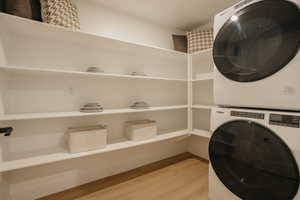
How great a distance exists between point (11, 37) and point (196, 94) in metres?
2.15

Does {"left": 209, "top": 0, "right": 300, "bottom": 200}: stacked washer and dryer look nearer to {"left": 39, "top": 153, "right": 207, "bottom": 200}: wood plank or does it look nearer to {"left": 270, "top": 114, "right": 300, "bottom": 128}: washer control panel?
{"left": 270, "top": 114, "right": 300, "bottom": 128}: washer control panel

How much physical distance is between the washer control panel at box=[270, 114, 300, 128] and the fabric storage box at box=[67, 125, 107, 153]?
4.20 feet

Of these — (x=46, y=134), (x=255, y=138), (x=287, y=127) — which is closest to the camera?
(x=287, y=127)

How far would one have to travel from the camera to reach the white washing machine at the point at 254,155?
73cm

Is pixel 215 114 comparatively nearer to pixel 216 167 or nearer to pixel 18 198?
pixel 216 167

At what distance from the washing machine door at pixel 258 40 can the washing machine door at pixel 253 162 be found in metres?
0.35

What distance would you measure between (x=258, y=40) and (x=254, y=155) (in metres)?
0.70

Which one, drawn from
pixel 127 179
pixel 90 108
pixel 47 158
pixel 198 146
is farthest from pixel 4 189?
pixel 198 146

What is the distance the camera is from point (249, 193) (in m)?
0.86

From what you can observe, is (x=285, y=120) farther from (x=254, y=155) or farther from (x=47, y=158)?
(x=47, y=158)

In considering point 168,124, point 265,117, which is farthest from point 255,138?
point 168,124

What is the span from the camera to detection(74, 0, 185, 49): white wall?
1.46 metres

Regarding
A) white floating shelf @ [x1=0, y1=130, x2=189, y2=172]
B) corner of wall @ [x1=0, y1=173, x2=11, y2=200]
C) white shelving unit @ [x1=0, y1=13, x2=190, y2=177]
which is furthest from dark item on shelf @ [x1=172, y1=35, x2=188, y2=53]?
corner of wall @ [x1=0, y1=173, x2=11, y2=200]

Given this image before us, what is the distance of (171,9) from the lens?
161 cm
